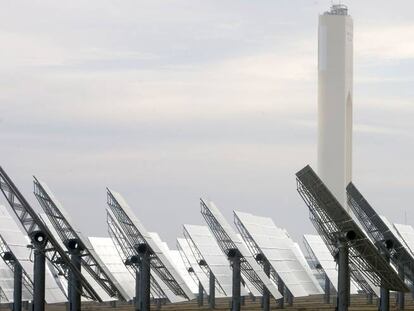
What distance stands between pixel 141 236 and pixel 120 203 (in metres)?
2.37

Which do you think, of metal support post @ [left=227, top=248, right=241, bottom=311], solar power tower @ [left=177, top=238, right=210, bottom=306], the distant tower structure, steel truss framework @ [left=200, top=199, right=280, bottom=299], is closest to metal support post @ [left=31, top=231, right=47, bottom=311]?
metal support post @ [left=227, top=248, right=241, bottom=311]

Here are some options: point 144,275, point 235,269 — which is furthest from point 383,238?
point 144,275

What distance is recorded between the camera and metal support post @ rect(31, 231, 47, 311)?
48.1 m

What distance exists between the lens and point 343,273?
53.5 m

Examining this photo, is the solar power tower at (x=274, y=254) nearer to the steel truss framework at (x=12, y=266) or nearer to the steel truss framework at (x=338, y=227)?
the steel truss framework at (x=12, y=266)

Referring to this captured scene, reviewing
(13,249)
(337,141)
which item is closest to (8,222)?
(13,249)

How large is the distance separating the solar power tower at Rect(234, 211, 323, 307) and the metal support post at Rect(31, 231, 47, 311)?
1149 inches

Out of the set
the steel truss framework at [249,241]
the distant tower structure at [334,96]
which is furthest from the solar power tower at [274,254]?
the distant tower structure at [334,96]

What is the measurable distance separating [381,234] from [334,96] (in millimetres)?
107125

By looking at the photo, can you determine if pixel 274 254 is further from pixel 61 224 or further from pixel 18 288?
pixel 61 224

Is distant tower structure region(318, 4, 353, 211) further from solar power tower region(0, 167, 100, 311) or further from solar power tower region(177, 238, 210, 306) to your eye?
solar power tower region(0, 167, 100, 311)

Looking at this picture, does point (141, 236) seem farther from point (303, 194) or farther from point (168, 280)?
point (303, 194)

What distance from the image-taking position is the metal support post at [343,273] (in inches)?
2100

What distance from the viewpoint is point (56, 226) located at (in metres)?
55.8
